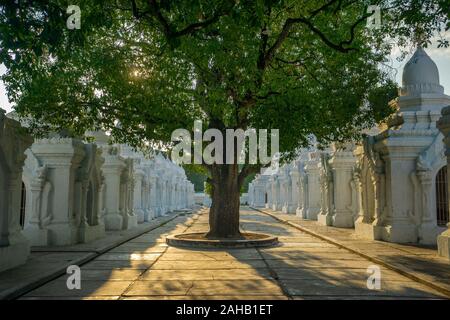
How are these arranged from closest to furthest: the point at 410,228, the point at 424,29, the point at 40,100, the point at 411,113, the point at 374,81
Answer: the point at 424,29
the point at 40,100
the point at 374,81
the point at 410,228
the point at 411,113

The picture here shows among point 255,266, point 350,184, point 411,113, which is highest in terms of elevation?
point 411,113

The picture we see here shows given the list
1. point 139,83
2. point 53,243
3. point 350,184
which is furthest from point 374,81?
point 53,243

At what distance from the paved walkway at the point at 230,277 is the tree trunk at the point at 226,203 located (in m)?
2.06

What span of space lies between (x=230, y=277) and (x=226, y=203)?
6414 millimetres

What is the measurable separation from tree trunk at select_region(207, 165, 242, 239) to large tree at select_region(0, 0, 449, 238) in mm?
33

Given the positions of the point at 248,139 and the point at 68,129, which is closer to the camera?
the point at 68,129

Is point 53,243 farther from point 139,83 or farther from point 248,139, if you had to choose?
point 248,139

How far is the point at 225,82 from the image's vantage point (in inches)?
504

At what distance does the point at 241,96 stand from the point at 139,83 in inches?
115

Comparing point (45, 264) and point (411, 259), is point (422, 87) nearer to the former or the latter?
point (411, 259)

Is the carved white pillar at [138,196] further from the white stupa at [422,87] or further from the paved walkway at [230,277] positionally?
the white stupa at [422,87]

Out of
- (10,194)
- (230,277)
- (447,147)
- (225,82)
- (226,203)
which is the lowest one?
(230,277)

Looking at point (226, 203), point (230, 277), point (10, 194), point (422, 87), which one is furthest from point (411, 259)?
point (10, 194)

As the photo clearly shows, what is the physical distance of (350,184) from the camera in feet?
70.9
